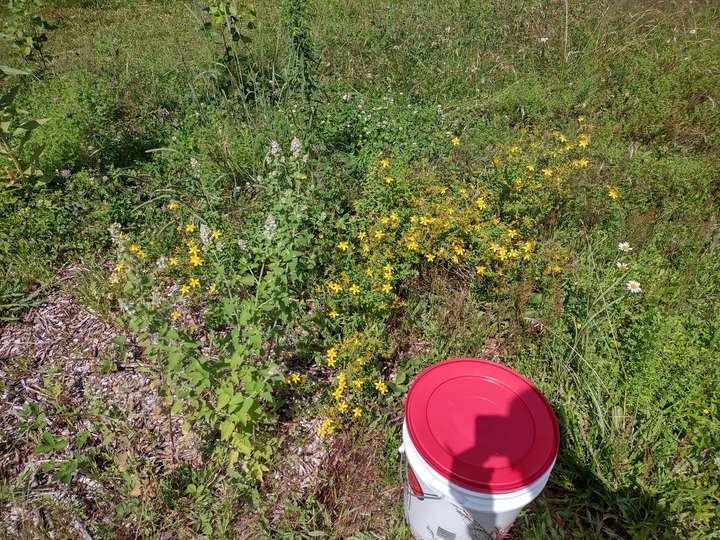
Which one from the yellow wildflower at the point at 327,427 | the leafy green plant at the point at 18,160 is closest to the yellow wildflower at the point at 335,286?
the yellow wildflower at the point at 327,427

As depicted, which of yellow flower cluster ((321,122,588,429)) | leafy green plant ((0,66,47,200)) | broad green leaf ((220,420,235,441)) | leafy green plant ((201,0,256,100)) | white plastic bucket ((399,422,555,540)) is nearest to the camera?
Answer: white plastic bucket ((399,422,555,540))

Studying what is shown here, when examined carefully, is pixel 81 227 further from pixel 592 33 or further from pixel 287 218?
pixel 592 33

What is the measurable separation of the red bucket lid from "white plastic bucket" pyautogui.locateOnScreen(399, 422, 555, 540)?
4 cm

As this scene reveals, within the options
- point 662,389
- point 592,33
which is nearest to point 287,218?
point 662,389

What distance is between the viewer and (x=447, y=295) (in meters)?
3.14

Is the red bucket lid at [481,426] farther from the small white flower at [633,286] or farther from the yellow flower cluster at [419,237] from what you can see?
the small white flower at [633,286]

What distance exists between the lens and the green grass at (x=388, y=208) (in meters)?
2.27

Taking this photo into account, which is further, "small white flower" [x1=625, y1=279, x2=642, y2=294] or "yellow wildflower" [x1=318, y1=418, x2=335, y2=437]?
"small white flower" [x1=625, y1=279, x2=642, y2=294]

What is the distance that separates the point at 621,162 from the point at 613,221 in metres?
0.90

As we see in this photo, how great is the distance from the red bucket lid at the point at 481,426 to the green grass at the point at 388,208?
71 centimetres

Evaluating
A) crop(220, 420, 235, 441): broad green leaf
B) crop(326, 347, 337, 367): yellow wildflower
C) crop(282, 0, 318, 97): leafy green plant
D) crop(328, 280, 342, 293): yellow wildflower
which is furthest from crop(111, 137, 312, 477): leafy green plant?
crop(282, 0, 318, 97): leafy green plant

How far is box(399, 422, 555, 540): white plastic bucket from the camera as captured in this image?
1.63m

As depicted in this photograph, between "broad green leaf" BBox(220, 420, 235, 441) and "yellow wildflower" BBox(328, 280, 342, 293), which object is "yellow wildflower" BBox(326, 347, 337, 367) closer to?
"yellow wildflower" BBox(328, 280, 342, 293)

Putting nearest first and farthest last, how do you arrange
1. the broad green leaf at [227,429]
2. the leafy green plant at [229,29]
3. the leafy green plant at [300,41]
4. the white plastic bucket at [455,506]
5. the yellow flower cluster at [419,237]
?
the white plastic bucket at [455,506] < the broad green leaf at [227,429] < the yellow flower cluster at [419,237] < the leafy green plant at [300,41] < the leafy green plant at [229,29]
